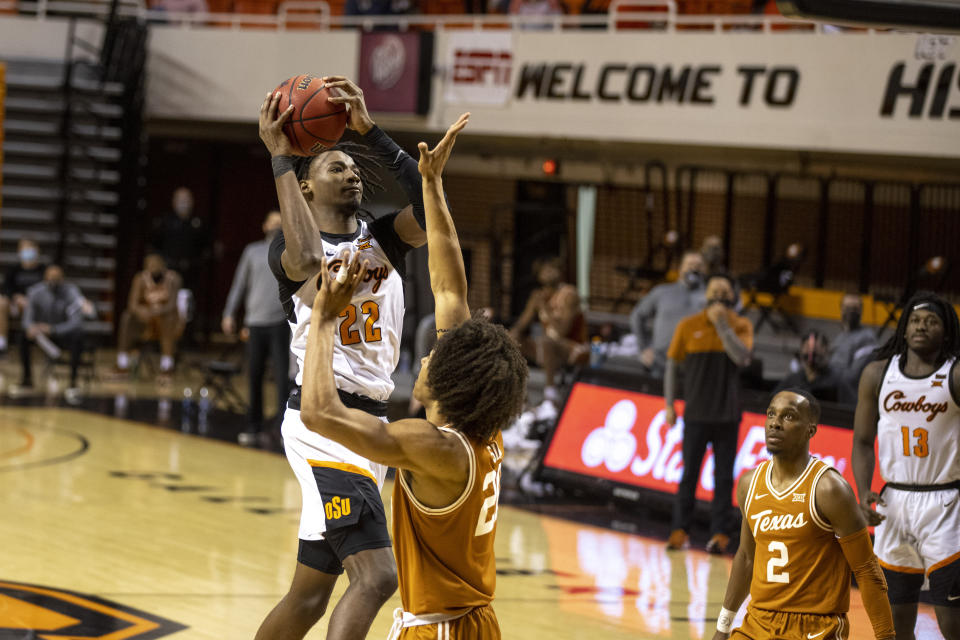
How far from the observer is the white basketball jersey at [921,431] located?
5.39 metres

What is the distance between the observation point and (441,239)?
4.15 metres

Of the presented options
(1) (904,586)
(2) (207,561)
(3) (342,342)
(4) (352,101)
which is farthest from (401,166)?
(2) (207,561)

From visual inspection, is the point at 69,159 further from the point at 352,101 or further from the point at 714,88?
the point at 352,101

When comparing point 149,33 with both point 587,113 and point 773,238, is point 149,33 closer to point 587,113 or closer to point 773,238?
point 587,113

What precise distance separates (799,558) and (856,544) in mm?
205

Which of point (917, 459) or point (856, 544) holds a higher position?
point (917, 459)

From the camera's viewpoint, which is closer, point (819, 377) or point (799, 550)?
point (799, 550)

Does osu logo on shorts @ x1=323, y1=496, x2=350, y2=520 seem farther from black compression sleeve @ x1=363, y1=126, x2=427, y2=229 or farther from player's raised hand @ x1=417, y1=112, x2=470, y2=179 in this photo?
player's raised hand @ x1=417, y1=112, x2=470, y2=179

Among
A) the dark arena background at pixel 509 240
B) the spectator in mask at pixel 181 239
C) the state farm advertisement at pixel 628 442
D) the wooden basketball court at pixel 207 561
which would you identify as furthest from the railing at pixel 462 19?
the wooden basketball court at pixel 207 561

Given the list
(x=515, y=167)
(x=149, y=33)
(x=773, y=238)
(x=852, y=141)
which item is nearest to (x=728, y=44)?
(x=852, y=141)

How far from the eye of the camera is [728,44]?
14133 millimetres

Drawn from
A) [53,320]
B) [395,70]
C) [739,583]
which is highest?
[395,70]

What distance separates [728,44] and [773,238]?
10.0 feet

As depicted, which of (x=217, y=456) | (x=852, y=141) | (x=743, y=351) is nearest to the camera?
(x=743, y=351)
